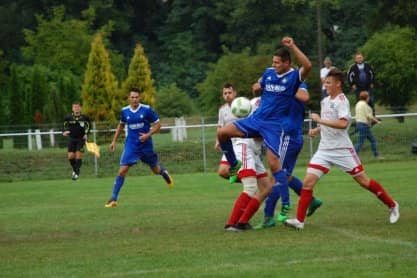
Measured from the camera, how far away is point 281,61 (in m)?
12.3

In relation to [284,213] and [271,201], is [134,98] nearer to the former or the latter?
[271,201]

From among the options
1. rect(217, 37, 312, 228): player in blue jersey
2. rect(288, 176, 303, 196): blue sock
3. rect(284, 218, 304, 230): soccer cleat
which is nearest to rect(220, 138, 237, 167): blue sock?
rect(217, 37, 312, 228): player in blue jersey

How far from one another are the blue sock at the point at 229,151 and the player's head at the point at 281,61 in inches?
40.3

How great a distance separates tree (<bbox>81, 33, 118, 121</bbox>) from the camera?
39938 millimetres

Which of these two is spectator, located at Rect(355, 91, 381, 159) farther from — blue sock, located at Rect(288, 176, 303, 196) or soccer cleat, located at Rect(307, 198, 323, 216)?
soccer cleat, located at Rect(307, 198, 323, 216)

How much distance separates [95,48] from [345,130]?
28234 millimetres

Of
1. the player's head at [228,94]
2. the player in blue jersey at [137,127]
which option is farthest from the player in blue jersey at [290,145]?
the player in blue jersey at [137,127]

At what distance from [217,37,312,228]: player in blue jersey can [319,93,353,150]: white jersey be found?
0.43 m

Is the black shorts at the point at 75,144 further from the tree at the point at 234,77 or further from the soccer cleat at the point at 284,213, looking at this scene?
the tree at the point at 234,77

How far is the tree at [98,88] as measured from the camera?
39938 millimetres

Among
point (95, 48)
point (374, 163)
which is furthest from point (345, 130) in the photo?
point (95, 48)

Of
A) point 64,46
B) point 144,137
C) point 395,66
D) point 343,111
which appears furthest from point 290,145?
point 64,46

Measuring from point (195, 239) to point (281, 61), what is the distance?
2.30 meters

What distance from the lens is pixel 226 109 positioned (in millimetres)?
16562
